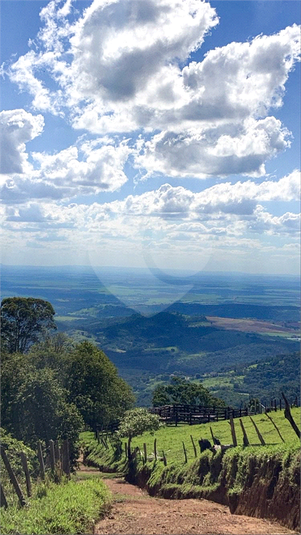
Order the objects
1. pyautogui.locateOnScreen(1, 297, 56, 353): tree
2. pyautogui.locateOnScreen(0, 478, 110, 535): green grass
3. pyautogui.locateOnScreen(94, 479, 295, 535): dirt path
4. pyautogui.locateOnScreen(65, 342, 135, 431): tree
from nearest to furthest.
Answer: pyautogui.locateOnScreen(0, 478, 110, 535): green grass < pyautogui.locateOnScreen(94, 479, 295, 535): dirt path < pyautogui.locateOnScreen(65, 342, 135, 431): tree < pyautogui.locateOnScreen(1, 297, 56, 353): tree

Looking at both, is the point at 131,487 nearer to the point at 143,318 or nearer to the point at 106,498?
the point at 106,498

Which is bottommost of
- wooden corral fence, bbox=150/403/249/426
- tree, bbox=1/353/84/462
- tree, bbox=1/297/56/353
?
wooden corral fence, bbox=150/403/249/426

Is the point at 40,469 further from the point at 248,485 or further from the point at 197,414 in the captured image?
the point at 197,414

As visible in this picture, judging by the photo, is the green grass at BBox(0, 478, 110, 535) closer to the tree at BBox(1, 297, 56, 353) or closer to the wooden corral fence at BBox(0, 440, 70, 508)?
the wooden corral fence at BBox(0, 440, 70, 508)

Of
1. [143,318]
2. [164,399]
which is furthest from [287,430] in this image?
[143,318]

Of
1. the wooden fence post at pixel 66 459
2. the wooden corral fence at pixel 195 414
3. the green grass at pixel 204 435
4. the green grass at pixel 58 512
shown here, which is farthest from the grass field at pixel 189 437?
the green grass at pixel 58 512

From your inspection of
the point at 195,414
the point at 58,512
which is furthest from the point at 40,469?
the point at 195,414

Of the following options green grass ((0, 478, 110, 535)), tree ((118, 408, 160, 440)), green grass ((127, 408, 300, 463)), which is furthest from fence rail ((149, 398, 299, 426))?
green grass ((0, 478, 110, 535))
